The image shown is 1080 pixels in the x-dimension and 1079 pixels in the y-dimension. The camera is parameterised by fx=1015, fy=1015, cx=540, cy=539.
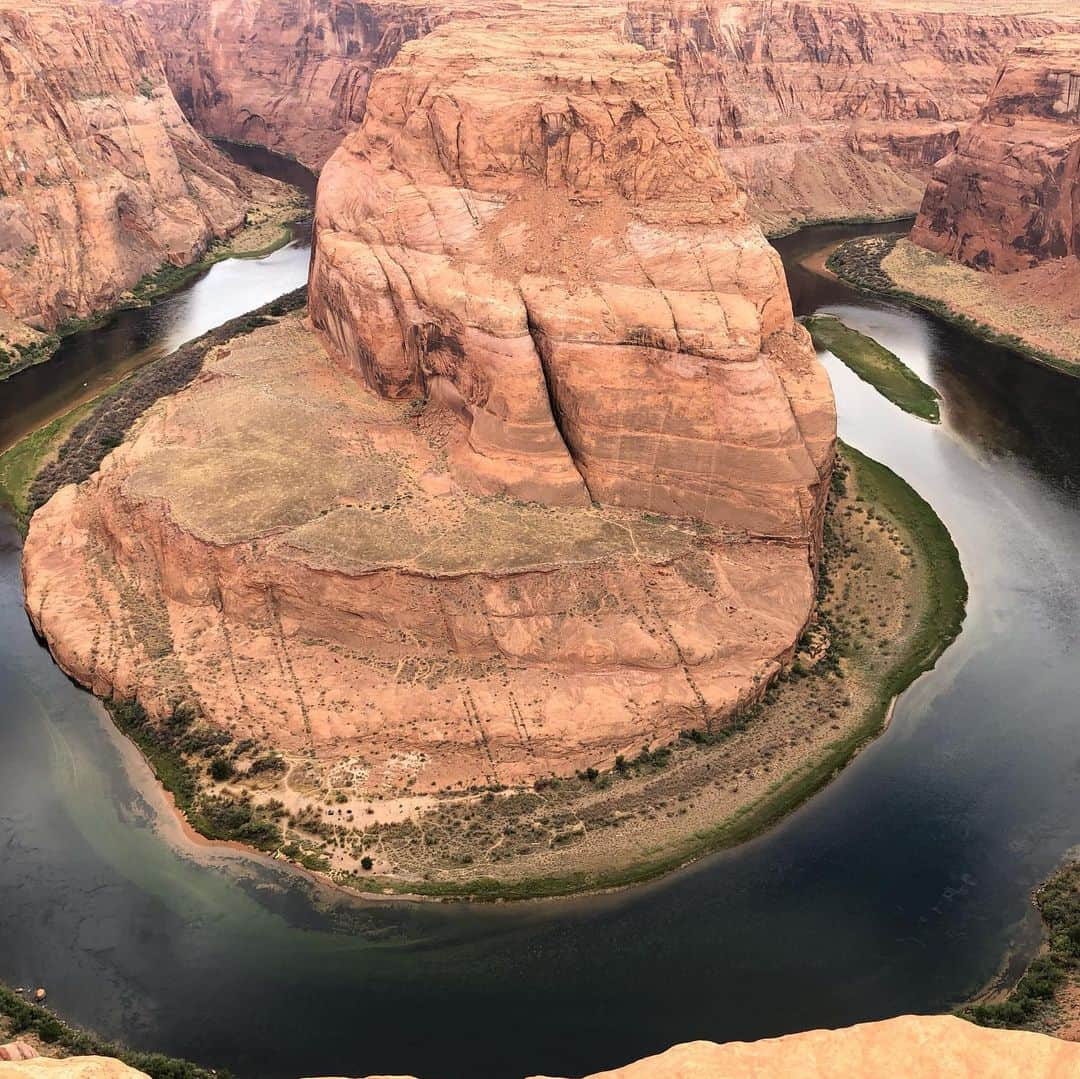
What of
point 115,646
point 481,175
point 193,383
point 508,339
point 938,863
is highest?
point 481,175

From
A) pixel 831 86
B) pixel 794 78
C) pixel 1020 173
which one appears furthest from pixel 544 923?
pixel 831 86

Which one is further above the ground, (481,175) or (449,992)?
(481,175)

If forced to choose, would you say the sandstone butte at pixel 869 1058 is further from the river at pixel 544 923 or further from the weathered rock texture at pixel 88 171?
the weathered rock texture at pixel 88 171

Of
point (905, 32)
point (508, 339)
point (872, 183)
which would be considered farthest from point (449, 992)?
point (905, 32)

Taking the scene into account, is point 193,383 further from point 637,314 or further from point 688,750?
point 688,750

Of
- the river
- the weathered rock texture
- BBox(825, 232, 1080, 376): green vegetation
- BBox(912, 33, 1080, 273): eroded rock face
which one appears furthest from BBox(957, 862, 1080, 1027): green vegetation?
the weathered rock texture

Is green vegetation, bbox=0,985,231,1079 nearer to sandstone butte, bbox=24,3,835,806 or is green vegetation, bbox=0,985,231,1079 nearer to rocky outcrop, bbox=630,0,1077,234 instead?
sandstone butte, bbox=24,3,835,806

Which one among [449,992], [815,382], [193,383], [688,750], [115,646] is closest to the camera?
[449,992]
